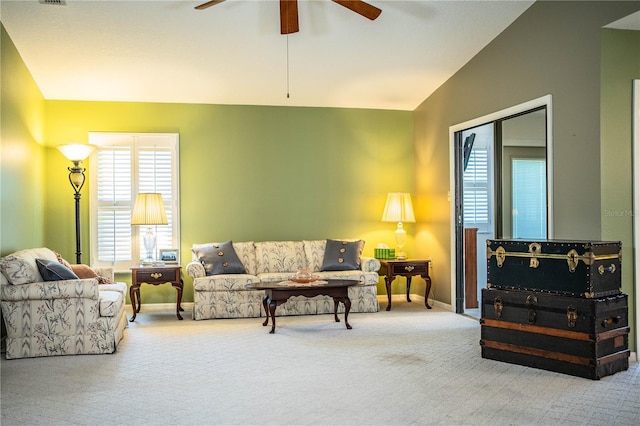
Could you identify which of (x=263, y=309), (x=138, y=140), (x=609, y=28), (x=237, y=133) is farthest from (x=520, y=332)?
(x=138, y=140)

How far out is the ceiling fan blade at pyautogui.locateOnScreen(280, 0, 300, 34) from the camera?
480 centimetres

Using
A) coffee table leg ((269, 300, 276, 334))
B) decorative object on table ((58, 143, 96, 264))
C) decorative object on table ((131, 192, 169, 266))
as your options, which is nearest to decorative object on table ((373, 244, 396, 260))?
coffee table leg ((269, 300, 276, 334))

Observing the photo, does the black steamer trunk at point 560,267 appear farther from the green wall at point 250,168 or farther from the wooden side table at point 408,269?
the green wall at point 250,168

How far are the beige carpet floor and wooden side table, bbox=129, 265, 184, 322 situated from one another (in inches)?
39.1

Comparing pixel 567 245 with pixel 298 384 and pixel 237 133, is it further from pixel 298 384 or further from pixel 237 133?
pixel 237 133

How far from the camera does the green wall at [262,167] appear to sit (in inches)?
286

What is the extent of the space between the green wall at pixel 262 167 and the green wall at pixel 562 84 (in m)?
1.47

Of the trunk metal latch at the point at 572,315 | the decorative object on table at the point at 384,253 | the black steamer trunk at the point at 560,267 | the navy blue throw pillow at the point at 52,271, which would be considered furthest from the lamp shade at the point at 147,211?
the trunk metal latch at the point at 572,315

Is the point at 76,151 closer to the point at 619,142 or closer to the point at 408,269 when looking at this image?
the point at 408,269

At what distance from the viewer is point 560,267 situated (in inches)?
176

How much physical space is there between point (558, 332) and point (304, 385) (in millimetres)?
1896

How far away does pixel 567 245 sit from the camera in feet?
14.5

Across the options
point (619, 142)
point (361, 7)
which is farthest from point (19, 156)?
point (619, 142)

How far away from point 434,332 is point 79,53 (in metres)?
4.51
